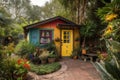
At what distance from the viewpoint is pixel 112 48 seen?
1.59 meters

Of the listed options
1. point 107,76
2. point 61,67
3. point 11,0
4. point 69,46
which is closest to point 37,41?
point 69,46

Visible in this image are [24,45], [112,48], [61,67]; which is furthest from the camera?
[24,45]

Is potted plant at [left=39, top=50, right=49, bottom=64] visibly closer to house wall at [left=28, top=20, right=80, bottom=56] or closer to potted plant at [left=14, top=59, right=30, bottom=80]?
house wall at [left=28, top=20, right=80, bottom=56]

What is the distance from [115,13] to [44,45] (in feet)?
24.8

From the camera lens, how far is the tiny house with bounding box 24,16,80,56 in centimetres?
1027

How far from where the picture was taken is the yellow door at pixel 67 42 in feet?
35.0

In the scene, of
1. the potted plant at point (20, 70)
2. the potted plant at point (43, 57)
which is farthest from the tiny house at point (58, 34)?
the potted plant at point (20, 70)

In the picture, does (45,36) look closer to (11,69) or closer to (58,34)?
(58,34)

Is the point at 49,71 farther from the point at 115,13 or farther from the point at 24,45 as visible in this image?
the point at 115,13

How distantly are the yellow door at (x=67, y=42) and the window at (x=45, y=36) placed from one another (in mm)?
989

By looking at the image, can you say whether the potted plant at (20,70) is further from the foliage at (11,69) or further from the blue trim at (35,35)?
the blue trim at (35,35)

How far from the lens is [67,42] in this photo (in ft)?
35.2

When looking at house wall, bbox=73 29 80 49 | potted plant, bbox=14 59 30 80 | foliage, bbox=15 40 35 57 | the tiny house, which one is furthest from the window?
potted plant, bbox=14 59 30 80

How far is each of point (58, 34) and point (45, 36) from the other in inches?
36.1
